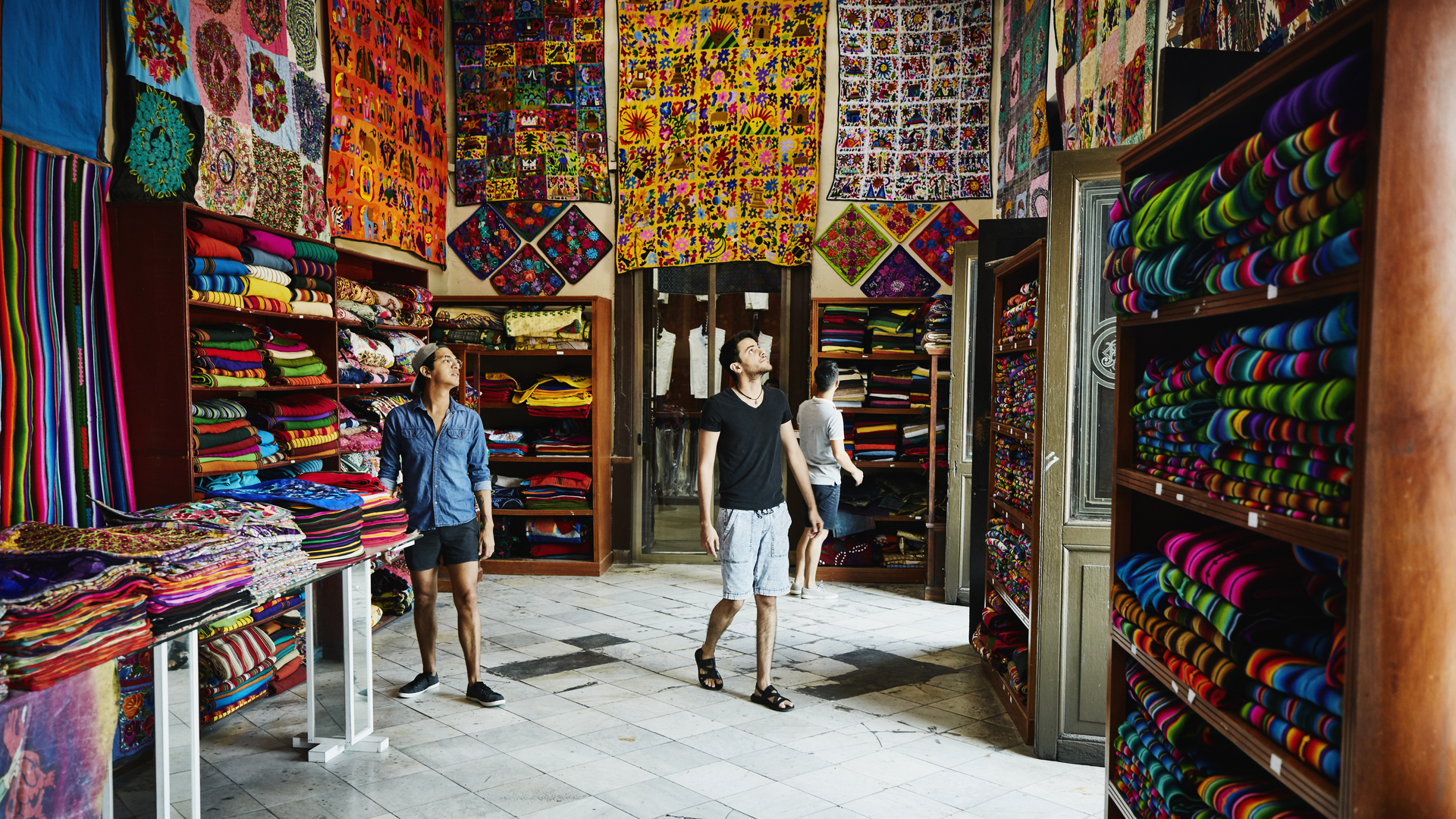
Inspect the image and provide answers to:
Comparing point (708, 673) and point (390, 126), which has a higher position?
point (390, 126)

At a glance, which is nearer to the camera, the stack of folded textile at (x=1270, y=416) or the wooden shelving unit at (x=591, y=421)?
the stack of folded textile at (x=1270, y=416)

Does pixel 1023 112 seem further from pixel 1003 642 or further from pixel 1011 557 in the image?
pixel 1003 642

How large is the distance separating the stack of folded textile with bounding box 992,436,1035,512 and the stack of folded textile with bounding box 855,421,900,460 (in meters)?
2.28

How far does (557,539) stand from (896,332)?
2.95m

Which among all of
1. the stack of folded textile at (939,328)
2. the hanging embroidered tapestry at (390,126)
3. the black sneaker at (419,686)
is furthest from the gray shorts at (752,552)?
the hanging embroidered tapestry at (390,126)

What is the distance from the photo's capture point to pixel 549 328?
691 centimetres

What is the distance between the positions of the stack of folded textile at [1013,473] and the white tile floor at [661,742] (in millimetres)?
918

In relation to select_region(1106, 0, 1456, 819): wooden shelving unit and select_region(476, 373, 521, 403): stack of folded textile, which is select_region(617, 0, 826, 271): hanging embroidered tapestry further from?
select_region(1106, 0, 1456, 819): wooden shelving unit

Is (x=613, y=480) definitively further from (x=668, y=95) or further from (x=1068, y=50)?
(x=1068, y=50)

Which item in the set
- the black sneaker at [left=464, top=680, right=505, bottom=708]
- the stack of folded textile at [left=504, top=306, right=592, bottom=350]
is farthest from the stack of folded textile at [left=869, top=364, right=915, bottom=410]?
the black sneaker at [left=464, top=680, right=505, bottom=708]

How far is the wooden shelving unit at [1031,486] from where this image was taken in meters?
3.52

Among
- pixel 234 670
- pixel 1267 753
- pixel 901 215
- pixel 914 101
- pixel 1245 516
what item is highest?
pixel 914 101

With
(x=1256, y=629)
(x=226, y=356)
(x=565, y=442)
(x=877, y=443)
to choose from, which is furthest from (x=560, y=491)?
(x=1256, y=629)

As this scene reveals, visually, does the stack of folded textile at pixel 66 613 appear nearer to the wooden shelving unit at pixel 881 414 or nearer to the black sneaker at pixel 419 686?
the black sneaker at pixel 419 686
